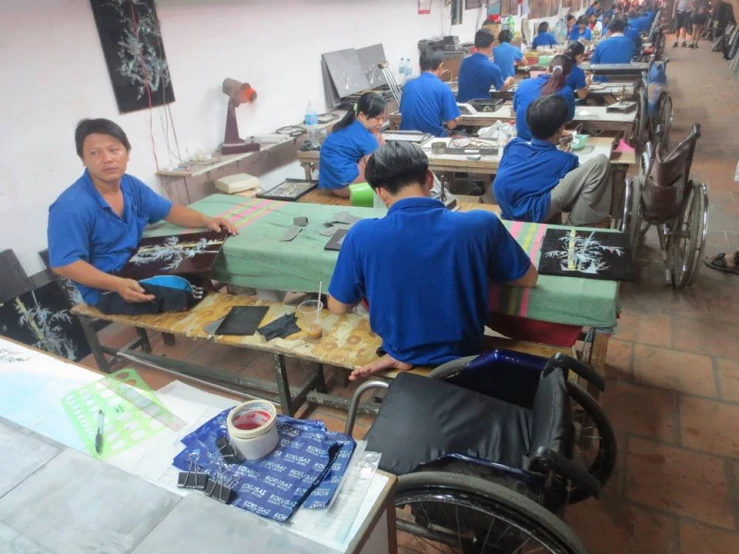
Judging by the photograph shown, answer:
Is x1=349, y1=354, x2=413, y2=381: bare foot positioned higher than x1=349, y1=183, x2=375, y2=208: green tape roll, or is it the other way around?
x1=349, y1=183, x2=375, y2=208: green tape roll

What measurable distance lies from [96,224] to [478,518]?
2.03 m

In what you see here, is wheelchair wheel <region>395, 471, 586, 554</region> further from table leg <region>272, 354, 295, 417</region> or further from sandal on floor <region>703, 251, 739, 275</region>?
sandal on floor <region>703, 251, 739, 275</region>

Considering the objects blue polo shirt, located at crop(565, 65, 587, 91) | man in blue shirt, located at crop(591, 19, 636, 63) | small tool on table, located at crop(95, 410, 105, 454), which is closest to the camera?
small tool on table, located at crop(95, 410, 105, 454)

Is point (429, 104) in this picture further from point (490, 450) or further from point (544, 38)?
point (544, 38)

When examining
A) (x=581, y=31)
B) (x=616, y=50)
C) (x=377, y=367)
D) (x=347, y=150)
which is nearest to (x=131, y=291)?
(x=377, y=367)

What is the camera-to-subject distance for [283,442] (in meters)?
0.99

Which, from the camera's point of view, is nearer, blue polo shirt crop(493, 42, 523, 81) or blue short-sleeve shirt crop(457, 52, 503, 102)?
blue short-sleeve shirt crop(457, 52, 503, 102)

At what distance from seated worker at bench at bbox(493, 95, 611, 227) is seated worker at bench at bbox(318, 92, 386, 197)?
1.01 metres

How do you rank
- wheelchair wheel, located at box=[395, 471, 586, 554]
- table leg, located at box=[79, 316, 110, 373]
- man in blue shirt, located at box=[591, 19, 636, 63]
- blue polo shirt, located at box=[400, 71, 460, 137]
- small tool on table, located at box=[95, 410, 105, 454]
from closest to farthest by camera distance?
small tool on table, located at box=[95, 410, 105, 454], wheelchair wheel, located at box=[395, 471, 586, 554], table leg, located at box=[79, 316, 110, 373], blue polo shirt, located at box=[400, 71, 460, 137], man in blue shirt, located at box=[591, 19, 636, 63]

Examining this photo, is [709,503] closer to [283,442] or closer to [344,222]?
[283,442]

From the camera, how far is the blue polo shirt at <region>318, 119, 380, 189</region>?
345 cm

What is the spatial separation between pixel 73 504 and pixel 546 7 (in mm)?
14607

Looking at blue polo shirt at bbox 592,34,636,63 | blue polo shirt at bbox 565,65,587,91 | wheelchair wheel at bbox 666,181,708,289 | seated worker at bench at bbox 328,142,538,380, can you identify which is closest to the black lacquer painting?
seated worker at bench at bbox 328,142,538,380

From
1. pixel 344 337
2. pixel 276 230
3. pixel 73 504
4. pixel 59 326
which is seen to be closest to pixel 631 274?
pixel 344 337
